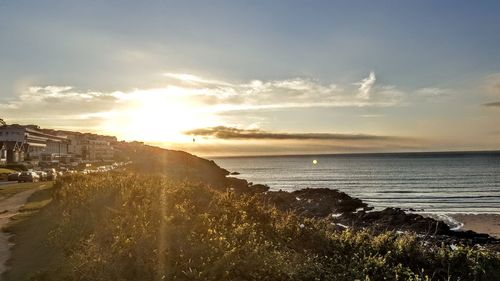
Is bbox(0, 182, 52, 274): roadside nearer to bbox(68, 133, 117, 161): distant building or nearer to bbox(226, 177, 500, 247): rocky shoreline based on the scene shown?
bbox(226, 177, 500, 247): rocky shoreline

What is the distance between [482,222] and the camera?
1903 inches

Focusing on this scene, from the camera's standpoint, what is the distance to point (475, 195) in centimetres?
7638

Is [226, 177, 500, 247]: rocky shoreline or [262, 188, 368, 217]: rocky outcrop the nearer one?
[226, 177, 500, 247]: rocky shoreline

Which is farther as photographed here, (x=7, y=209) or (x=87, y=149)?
(x=87, y=149)

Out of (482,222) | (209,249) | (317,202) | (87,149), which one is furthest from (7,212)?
(87,149)

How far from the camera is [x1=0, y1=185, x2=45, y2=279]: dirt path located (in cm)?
1756

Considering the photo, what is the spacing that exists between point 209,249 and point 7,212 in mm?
21602

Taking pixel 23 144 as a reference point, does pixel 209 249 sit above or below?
below

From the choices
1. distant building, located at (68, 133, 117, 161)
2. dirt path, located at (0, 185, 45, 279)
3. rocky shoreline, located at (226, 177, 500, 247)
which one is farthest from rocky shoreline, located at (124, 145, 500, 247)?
distant building, located at (68, 133, 117, 161)

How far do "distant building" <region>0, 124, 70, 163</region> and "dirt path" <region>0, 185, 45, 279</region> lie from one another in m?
66.3

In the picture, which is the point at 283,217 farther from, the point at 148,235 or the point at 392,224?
the point at 392,224

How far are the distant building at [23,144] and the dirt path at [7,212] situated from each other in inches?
2611

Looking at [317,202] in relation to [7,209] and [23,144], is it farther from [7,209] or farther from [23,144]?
[23,144]

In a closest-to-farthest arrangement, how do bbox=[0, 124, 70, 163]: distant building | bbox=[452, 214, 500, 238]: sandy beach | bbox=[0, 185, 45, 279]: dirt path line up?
bbox=[0, 185, 45, 279]: dirt path, bbox=[452, 214, 500, 238]: sandy beach, bbox=[0, 124, 70, 163]: distant building
